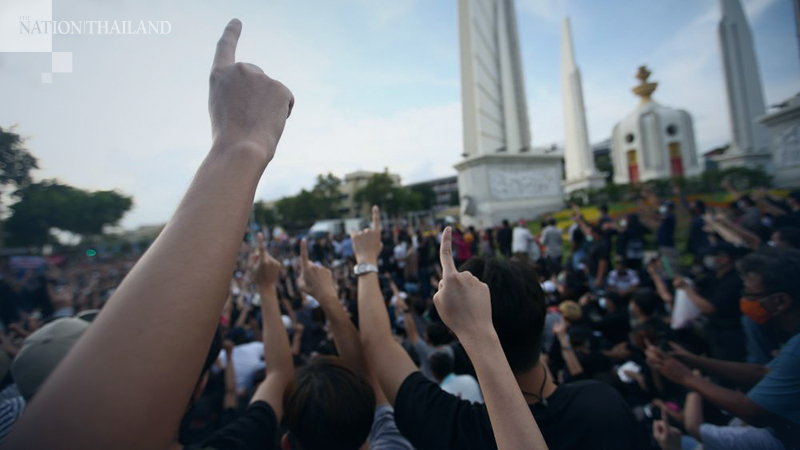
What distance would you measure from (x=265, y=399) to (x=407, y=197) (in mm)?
44226

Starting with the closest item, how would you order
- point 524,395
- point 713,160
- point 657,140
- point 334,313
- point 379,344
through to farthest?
point 524,395 → point 379,344 → point 334,313 → point 713,160 → point 657,140

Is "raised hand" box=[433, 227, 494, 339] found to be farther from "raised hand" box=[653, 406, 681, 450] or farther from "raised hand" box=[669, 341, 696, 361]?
"raised hand" box=[669, 341, 696, 361]

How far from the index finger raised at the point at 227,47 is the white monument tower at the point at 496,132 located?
14.0 meters

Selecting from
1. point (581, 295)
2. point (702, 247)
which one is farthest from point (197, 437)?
point (702, 247)

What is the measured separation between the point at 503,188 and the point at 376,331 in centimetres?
1446

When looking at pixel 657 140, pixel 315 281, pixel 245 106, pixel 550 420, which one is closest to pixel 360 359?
pixel 315 281

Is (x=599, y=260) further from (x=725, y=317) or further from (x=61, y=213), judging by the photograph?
(x=61, y=213)

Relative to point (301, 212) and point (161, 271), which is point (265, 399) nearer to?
point (161, 271)

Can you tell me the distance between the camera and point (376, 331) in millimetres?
1560

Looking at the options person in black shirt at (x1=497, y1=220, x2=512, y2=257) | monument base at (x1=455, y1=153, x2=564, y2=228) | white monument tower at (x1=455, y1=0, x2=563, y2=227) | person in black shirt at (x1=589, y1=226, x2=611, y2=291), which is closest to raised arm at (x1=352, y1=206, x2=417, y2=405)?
person in black shirt at (x1=589, y1=226, x2=611, y2=291)

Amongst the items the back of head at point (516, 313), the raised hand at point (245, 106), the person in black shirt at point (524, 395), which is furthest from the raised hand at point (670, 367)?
the raised hand at point (245, 106)

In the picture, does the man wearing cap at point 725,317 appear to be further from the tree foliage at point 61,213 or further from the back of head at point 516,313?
the tree foliage at point 61,213

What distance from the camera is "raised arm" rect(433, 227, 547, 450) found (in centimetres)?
78

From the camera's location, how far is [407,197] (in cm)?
4562
